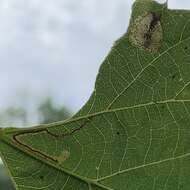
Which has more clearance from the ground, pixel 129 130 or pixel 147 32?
pixel 147 32

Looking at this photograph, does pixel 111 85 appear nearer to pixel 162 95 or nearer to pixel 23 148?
pixel 162 95

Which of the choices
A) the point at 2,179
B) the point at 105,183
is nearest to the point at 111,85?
the point at 105,183

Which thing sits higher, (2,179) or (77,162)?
(2,179)

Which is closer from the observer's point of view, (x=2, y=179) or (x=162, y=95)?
(x=162, y=95)

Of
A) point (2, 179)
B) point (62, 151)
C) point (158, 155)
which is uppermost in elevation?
point (2, 179)

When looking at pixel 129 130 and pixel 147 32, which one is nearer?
pixel 129 130

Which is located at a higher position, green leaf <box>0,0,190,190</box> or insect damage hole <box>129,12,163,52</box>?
insect damage hole <box>129,12,163,52</box>
